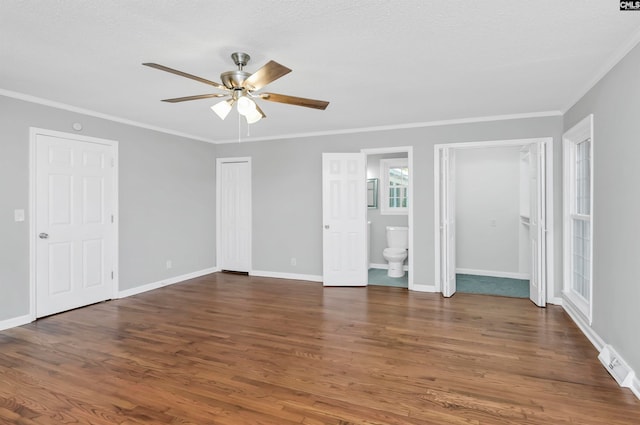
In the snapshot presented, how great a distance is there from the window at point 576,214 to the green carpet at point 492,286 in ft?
2.60

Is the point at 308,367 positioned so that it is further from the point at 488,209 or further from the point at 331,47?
the point at 488,209

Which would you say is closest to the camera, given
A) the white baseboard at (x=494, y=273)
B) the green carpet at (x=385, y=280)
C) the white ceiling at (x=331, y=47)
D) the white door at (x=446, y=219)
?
the white ceiling at (x=331, y=47)

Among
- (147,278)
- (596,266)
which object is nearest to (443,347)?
(596,266)

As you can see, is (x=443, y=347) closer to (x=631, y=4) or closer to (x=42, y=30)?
(x=631, y=4)

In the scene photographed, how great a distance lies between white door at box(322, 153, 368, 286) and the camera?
5.38 meters

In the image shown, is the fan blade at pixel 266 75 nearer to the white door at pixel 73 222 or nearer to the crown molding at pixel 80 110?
the crown molding at pixel 80 110

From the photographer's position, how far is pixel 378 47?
8.41ft

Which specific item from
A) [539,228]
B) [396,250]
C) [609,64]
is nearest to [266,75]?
[609,64]

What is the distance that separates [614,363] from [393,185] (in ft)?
14.9

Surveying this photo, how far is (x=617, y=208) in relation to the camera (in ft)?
8.92

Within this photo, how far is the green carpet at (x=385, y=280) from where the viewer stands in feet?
18.2

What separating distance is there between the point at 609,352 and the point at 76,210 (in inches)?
214

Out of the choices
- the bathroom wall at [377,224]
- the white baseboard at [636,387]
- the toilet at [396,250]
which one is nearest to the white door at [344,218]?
the toilet at [396,250]

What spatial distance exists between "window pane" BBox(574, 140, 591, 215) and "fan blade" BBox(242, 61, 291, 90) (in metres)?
3.41
